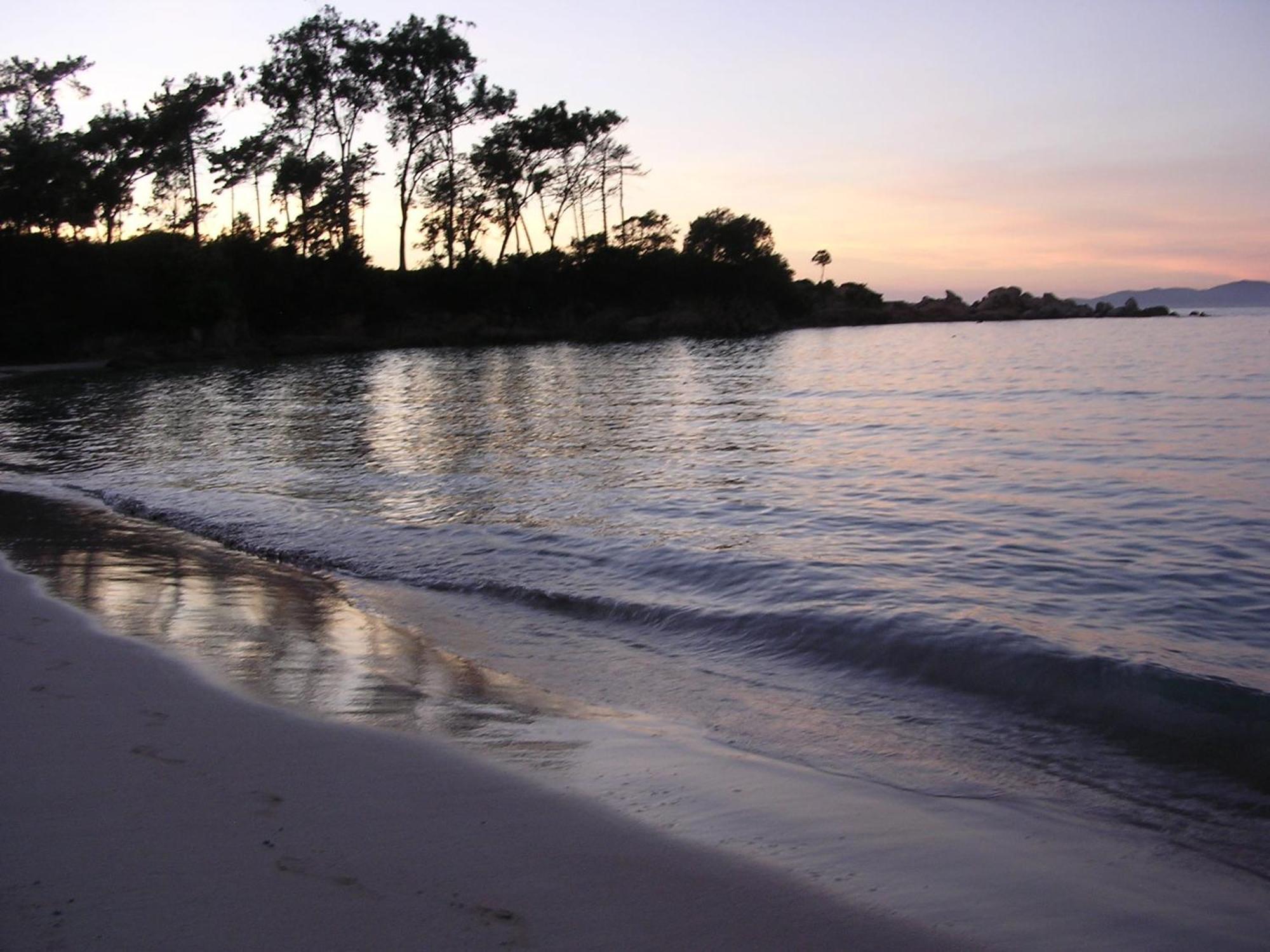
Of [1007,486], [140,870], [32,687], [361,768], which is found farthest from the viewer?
[1007,486]

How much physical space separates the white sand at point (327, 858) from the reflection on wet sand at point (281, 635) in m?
0.41

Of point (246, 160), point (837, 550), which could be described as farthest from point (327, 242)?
point (837, 550)

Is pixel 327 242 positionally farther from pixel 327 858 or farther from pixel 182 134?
pixel 327 858

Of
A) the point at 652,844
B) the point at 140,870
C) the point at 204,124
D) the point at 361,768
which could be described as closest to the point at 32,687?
the point at 361,768

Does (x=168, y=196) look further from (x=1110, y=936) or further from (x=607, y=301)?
(x=1110, y=936)

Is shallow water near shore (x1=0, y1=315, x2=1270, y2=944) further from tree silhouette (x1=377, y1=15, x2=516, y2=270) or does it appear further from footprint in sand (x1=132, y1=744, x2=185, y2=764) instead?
tree silhouette (x1=377, y1=15, x2=516, y2=270)

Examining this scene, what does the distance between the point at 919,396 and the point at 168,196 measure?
55.1 metres

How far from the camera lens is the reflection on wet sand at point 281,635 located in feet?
14.3

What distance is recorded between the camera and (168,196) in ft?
202

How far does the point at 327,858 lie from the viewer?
112 inches

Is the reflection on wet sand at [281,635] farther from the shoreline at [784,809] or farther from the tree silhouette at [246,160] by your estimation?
the tree silhouette at [246,160]

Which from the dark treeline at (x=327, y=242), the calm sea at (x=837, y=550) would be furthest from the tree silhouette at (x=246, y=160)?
the calm sea at (x=837, y=550)

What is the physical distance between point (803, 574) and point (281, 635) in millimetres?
3705

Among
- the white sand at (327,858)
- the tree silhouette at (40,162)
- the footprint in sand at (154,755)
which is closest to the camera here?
the white sand at (327,858)
